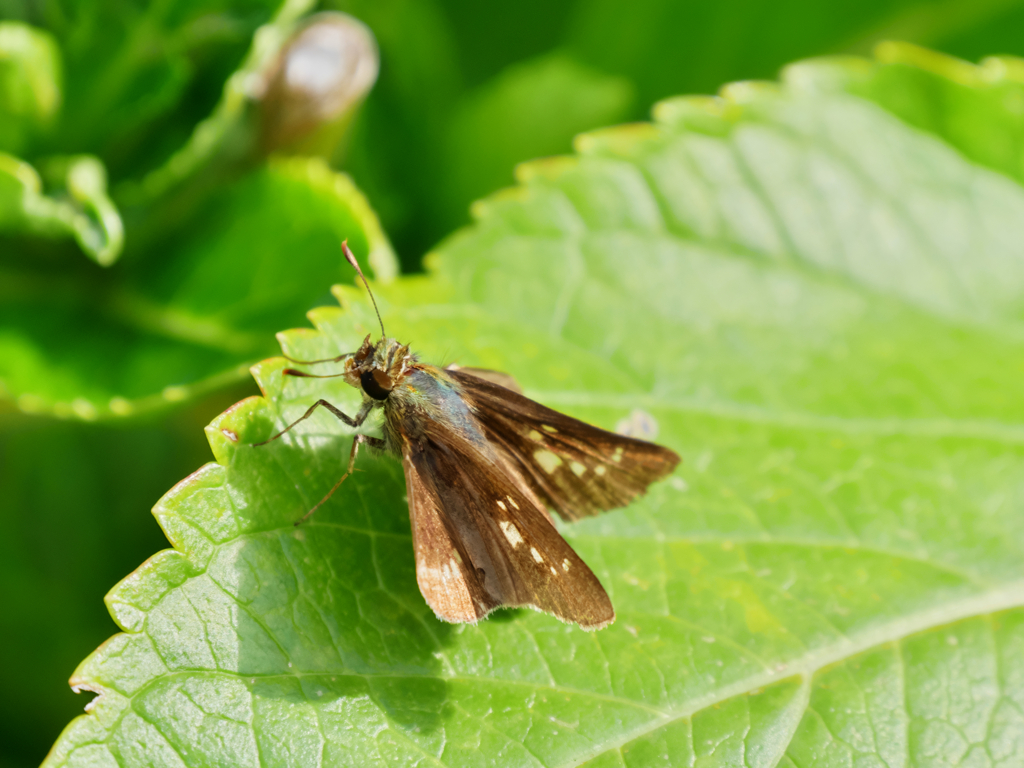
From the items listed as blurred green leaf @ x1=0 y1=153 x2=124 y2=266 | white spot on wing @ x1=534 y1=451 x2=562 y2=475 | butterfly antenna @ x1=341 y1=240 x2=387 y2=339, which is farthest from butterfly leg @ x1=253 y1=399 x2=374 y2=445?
blurred green leaf @ x1=0 y1=153 x2=124 y2=266

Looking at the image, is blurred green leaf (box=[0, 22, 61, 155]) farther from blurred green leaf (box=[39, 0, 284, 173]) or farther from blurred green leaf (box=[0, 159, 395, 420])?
blurred green leaf (box=[0, 159, 395, 420])

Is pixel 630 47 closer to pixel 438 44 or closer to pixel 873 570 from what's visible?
pixel 438 44

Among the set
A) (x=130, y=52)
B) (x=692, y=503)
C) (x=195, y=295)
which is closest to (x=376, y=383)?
(x=195, y=295)

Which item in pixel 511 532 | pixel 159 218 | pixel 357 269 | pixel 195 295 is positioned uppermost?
pixel 159 218

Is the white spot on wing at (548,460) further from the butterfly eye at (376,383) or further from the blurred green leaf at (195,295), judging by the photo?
the blurred green leaf at (195,295)

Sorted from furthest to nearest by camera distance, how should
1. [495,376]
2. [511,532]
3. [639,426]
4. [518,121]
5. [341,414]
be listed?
[518,121]
[639,426]
[495,376]
[341,414]
[511,532]

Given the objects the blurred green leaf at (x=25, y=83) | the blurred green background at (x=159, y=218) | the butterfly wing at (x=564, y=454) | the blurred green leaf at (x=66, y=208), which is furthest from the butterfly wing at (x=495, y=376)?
the blurred green leaf at (x=25, y=83)

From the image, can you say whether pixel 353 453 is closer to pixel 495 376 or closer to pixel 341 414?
pixel 341 414
